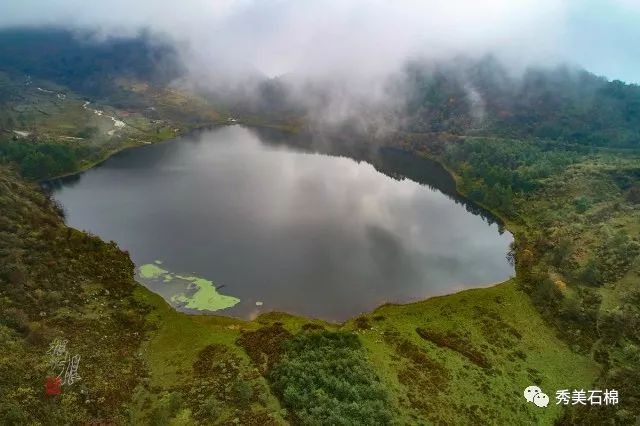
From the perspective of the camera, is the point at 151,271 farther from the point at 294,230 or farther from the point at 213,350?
the point at 294,230

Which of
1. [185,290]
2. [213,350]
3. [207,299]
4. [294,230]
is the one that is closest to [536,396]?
[213,350]

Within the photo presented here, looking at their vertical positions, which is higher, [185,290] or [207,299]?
[185,290]

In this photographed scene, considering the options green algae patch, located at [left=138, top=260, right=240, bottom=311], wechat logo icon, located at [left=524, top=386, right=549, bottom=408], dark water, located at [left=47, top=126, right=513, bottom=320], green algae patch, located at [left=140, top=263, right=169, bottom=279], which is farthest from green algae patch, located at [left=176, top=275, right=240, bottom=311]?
wechat logo icon, located at [left=524, top=386, right=549, bottom=408]

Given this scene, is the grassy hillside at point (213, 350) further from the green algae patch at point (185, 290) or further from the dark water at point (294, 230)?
the dark water at point (294, 230)

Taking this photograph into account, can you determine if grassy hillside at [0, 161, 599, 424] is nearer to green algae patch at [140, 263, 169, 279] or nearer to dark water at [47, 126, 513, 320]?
green algae patch at [140, 263, 169, 279]

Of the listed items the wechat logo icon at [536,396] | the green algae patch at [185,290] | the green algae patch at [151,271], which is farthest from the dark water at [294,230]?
the wechat logo icon at [536,396]
